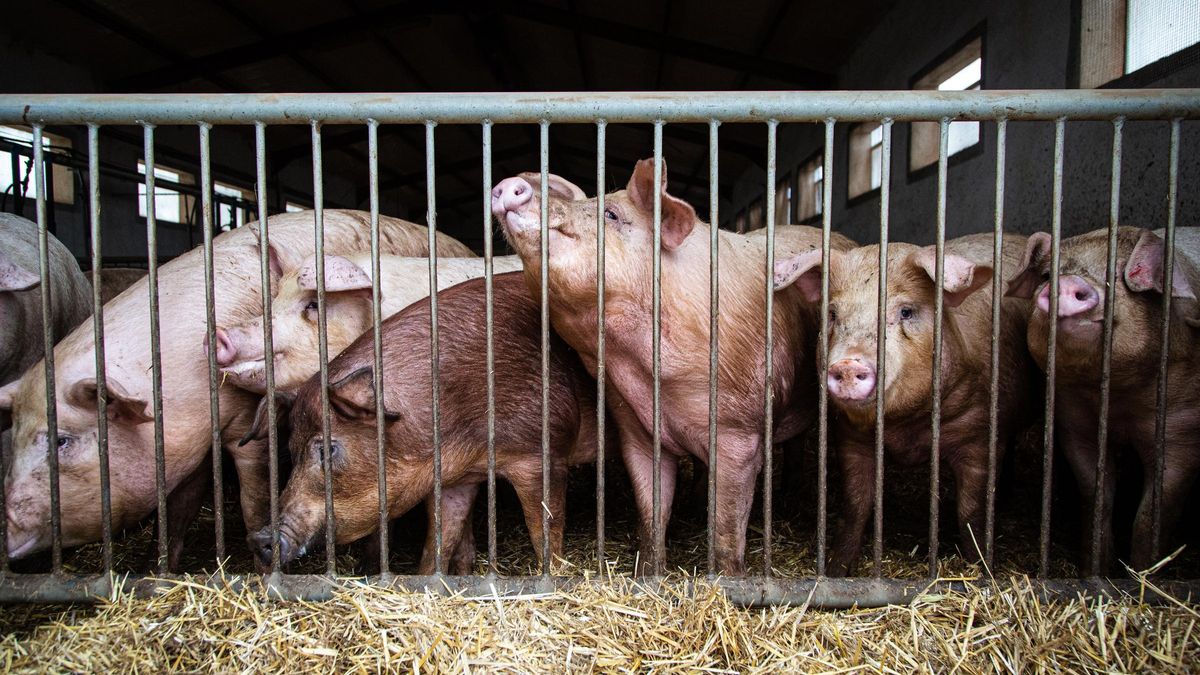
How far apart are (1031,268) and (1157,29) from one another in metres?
2.52

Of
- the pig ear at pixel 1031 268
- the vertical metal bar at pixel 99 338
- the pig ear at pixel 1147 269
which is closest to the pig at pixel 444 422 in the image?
the vertical metal bar at pixel 99 338

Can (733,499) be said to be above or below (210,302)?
below

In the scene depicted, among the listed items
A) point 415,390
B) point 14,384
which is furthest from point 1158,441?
point 14,384

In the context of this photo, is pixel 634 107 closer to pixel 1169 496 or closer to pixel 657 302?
pixel 657 302

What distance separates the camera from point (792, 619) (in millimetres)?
2432

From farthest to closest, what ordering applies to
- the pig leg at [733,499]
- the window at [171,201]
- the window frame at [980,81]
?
the window at [171,201]
the window frame at [980,81]
the pig leg at [733,499]

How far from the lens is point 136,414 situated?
9.91 ft

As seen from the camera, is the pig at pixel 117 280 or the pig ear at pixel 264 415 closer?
the pig ear at pixel 264 415

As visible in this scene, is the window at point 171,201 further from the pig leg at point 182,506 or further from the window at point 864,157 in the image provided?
the pig leg at point 182,506

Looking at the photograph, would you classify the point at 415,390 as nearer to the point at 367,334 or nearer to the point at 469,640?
the point at 367,334

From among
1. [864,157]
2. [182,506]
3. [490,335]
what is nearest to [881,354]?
[490,335]

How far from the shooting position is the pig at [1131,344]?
282 centimetres

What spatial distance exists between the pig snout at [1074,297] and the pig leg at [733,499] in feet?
4.03

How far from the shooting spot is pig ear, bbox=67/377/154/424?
2.85m
